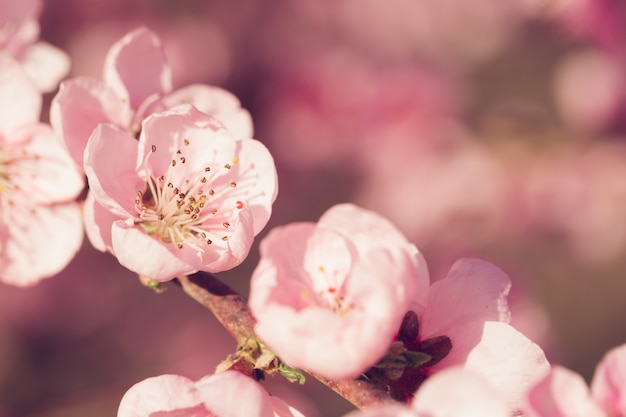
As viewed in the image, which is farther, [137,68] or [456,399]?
[137,68]

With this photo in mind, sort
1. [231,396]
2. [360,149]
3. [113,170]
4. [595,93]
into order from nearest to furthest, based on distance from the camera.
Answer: [231,396] → [113,170] → [595,93] → [360,149]

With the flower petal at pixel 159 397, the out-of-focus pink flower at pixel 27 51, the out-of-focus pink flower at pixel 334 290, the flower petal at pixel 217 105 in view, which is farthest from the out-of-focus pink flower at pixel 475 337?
the out-of-focus pink flower at pixel 27 51

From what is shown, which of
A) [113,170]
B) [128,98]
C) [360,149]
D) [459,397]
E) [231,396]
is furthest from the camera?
[360,149]

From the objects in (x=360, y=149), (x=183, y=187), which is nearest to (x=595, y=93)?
(x=360, y=149)

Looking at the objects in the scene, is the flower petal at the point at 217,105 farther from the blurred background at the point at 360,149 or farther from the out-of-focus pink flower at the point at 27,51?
A: the blurred background at the point at 360,149

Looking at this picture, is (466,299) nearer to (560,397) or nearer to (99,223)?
(560,397)

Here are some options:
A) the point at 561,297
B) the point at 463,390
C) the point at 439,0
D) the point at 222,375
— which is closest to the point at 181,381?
the point at 222,375

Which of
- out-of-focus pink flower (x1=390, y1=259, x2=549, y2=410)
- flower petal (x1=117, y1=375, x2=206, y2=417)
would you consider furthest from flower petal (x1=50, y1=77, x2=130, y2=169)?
out-of-focus pink flower (x1=390, y1=259, x2=549, y2=410)

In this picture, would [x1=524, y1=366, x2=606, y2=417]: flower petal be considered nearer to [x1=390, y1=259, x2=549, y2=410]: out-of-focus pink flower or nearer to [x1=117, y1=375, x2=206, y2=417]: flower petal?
[x1=390, y1=259, x2=549, y2=410]: out-of-focus pink flower

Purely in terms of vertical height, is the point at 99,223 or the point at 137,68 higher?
the point at 137,68
